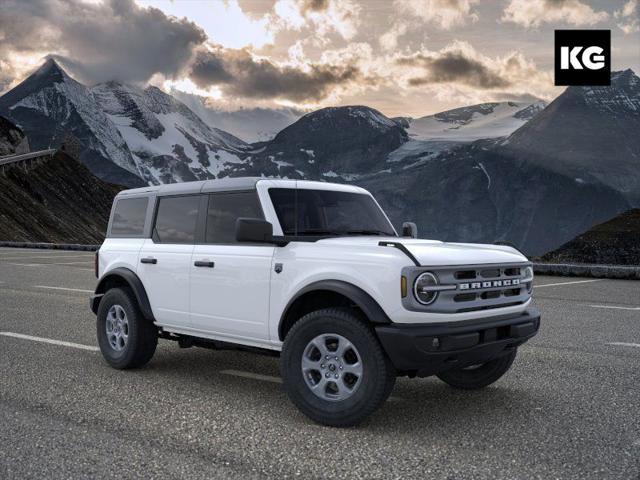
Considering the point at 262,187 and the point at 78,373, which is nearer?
the point at 262,187

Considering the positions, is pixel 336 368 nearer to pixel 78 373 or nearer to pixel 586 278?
pixel 78 373

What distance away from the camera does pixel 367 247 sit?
4840mm

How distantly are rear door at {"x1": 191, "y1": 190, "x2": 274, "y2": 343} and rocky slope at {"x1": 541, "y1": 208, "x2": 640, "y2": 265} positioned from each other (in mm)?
32578

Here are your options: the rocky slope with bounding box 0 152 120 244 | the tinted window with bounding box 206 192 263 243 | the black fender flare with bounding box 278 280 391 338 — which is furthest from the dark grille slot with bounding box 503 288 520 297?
the rocky slope with bounding box 0 152 120 244

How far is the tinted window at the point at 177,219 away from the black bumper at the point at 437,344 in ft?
7.86

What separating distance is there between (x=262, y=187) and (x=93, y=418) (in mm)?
2273

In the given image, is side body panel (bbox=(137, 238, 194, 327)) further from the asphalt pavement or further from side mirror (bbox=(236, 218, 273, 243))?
side mirror (bbox=(236, 218, 273, 243))

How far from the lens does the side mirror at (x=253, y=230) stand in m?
4.99

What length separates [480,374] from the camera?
5.82 meters

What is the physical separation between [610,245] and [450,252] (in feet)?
132

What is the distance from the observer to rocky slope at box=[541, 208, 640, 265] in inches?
1494

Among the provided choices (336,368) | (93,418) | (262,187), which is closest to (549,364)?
(336,368)

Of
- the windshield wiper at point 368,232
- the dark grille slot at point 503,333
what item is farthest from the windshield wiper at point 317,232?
the dark grille slot at point 503,333

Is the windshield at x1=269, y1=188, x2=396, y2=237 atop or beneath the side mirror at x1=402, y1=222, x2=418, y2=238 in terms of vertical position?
atop
